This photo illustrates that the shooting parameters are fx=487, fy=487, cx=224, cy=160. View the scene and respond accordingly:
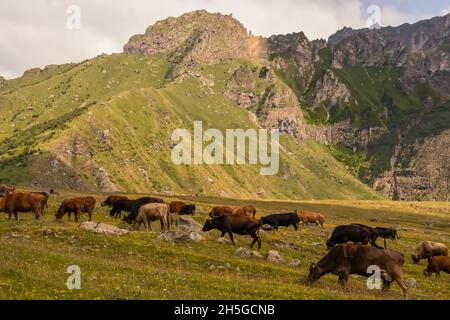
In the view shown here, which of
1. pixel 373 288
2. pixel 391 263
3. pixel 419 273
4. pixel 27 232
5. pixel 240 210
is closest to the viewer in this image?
pixel 391 263

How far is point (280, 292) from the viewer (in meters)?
22.2

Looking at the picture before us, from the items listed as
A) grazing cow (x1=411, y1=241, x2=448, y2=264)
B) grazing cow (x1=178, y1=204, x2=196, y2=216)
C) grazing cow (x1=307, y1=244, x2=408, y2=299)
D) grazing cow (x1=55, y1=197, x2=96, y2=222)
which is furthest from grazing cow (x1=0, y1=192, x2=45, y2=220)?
grazing cow (x1=411, y1=241, x2=448, y2=264)

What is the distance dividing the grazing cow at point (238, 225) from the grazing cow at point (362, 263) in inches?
485

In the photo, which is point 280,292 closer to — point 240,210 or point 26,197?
point 26,197

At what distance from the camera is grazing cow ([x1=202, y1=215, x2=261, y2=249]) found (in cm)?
3853

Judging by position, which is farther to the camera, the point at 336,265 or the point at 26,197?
the point at 26,197

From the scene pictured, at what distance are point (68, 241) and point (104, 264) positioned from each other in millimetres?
7889

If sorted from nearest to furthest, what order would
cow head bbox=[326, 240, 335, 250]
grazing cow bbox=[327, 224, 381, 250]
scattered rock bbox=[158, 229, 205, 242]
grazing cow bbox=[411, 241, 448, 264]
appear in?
scattered rock bbox=[158, 229, 205, 242] → cow head bbox=[326, 240, 335, 250] → grazing cow bbox=[327, 224, 381, 250] → grazing cow bbox=[411, 241, 448, 264]

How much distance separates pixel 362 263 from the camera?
25.4 m

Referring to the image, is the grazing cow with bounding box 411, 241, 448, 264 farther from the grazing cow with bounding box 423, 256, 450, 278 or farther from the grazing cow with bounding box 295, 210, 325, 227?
the grazing cow with bounding box 295, 210, 325, 227

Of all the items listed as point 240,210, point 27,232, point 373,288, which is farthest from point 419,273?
point 27,232

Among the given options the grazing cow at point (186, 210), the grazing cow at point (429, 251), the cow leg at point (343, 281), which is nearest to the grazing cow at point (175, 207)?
the grazing cow at point (186, 210)

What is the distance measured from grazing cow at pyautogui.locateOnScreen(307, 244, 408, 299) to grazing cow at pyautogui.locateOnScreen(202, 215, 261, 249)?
1232cm
